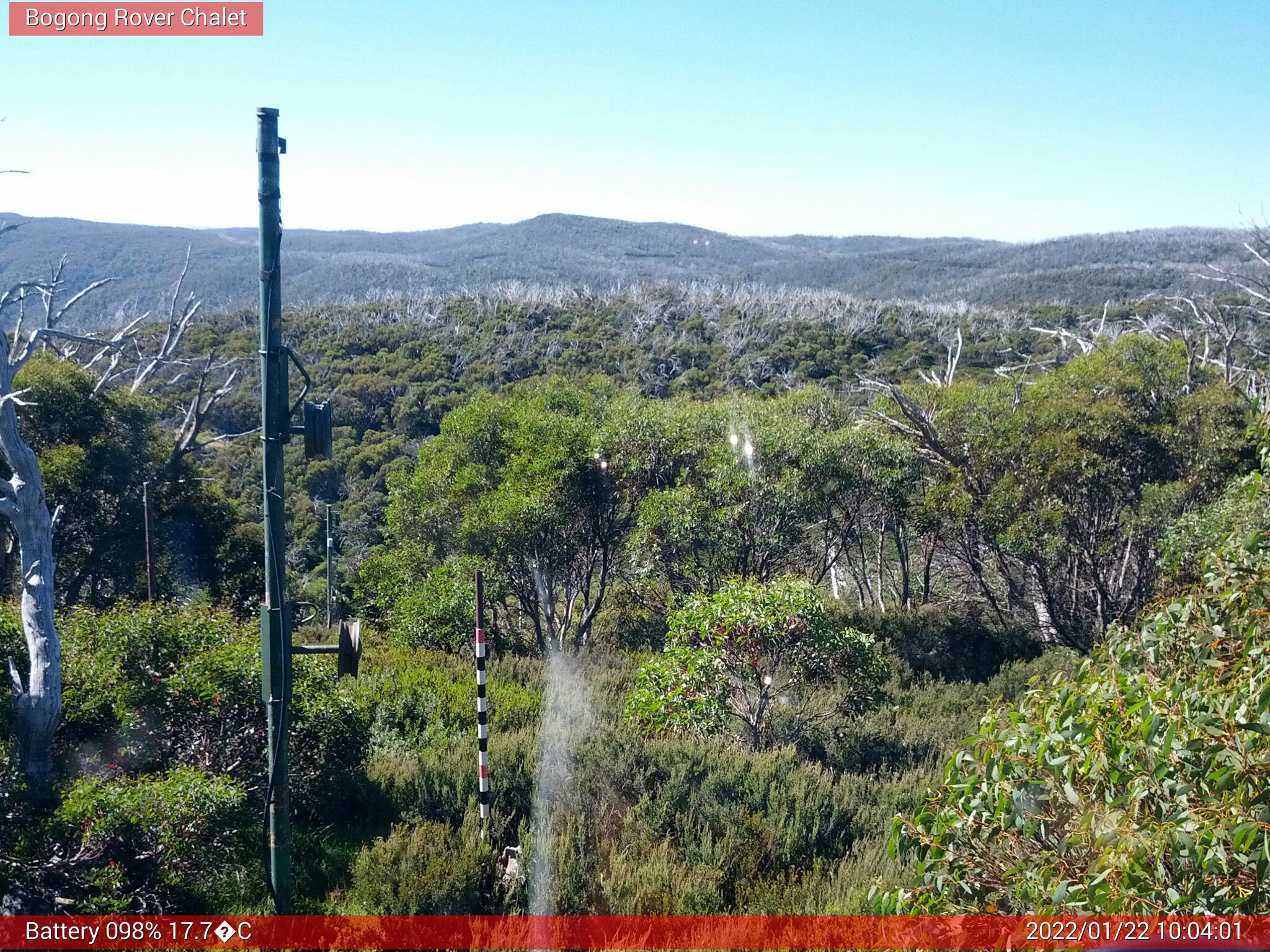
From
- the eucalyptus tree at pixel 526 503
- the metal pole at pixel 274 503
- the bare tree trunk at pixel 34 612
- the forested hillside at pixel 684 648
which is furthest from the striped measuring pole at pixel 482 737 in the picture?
the eucalyptus tree at pixel 526 503

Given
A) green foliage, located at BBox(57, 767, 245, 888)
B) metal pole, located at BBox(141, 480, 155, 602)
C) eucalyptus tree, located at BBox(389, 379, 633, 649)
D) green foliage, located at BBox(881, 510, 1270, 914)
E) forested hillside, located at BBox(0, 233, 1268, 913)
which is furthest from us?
eucalyptus tree, located at BBox(389, 379, 633, 649)

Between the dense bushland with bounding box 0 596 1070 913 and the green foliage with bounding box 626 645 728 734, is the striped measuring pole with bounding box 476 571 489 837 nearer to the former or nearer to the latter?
the dense bushland with bounding box 0 596 1070 913

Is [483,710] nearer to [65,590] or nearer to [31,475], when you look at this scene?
[31,475]

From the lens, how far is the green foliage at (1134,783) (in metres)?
2.59

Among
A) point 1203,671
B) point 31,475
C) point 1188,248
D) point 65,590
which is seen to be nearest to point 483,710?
point 31,475

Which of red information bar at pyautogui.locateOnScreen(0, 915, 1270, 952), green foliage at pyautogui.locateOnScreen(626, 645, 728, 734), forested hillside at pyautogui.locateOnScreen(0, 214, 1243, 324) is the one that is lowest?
red information bar at pyautogui.locateOnScreen(0, 915, 1270, 952)

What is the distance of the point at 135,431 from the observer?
44.8ft

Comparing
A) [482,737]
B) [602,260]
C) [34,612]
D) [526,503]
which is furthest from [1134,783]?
[602,260]

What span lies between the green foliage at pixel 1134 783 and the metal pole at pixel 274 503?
2.80 m

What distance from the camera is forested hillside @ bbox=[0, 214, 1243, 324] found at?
174 feet

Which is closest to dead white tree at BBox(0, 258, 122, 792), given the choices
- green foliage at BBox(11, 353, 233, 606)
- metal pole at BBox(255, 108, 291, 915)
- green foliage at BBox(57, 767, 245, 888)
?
green foliage at BBox(57, 767, 245, 888)

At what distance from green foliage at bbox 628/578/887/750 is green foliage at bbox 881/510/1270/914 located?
380 cm

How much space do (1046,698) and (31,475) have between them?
6.18 meters

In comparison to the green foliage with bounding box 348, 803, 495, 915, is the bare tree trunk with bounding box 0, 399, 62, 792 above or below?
above
